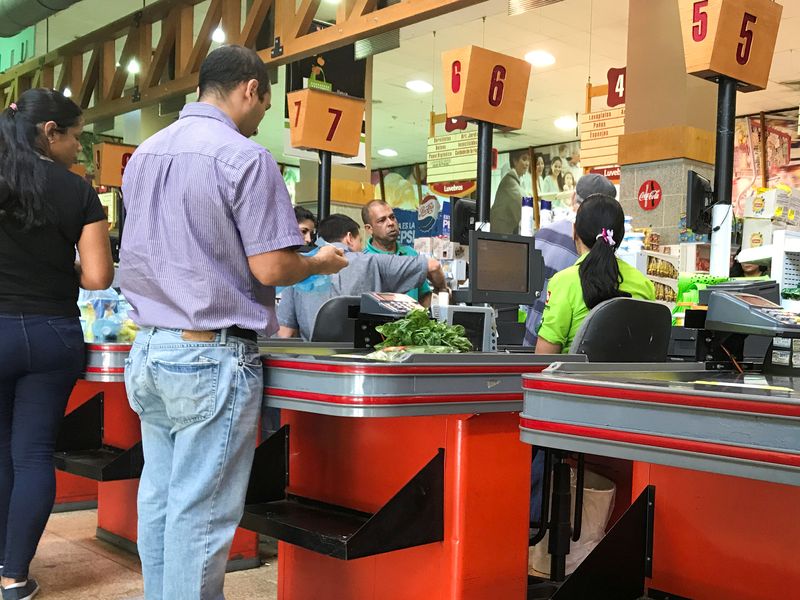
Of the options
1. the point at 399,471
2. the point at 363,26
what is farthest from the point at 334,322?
the point at 363,26

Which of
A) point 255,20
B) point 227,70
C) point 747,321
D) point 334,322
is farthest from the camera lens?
point 255,20

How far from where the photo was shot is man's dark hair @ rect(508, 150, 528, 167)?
15069mm

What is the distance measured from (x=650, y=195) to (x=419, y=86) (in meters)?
6.32

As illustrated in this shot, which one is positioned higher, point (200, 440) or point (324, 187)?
point (324, 187)

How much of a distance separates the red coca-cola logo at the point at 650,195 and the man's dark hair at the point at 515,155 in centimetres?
896

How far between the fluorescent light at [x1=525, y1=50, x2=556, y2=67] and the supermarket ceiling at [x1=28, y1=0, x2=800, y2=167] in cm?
8

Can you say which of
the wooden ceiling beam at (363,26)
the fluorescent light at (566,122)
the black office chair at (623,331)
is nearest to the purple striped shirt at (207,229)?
the black office chair at (623,331)

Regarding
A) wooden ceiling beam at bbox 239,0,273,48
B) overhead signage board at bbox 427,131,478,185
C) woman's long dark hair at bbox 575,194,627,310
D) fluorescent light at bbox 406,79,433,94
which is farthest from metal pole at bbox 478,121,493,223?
fluorescent light at bbox 406,79,433,94

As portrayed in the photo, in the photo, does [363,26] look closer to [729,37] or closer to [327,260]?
[729,37]

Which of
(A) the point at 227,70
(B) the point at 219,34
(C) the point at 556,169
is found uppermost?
(B) the point at 219,34

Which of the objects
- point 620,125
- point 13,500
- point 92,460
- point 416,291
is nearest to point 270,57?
point 620,125

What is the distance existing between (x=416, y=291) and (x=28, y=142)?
1932 mm

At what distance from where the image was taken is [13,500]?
110 inches

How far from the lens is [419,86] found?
11922 mm
